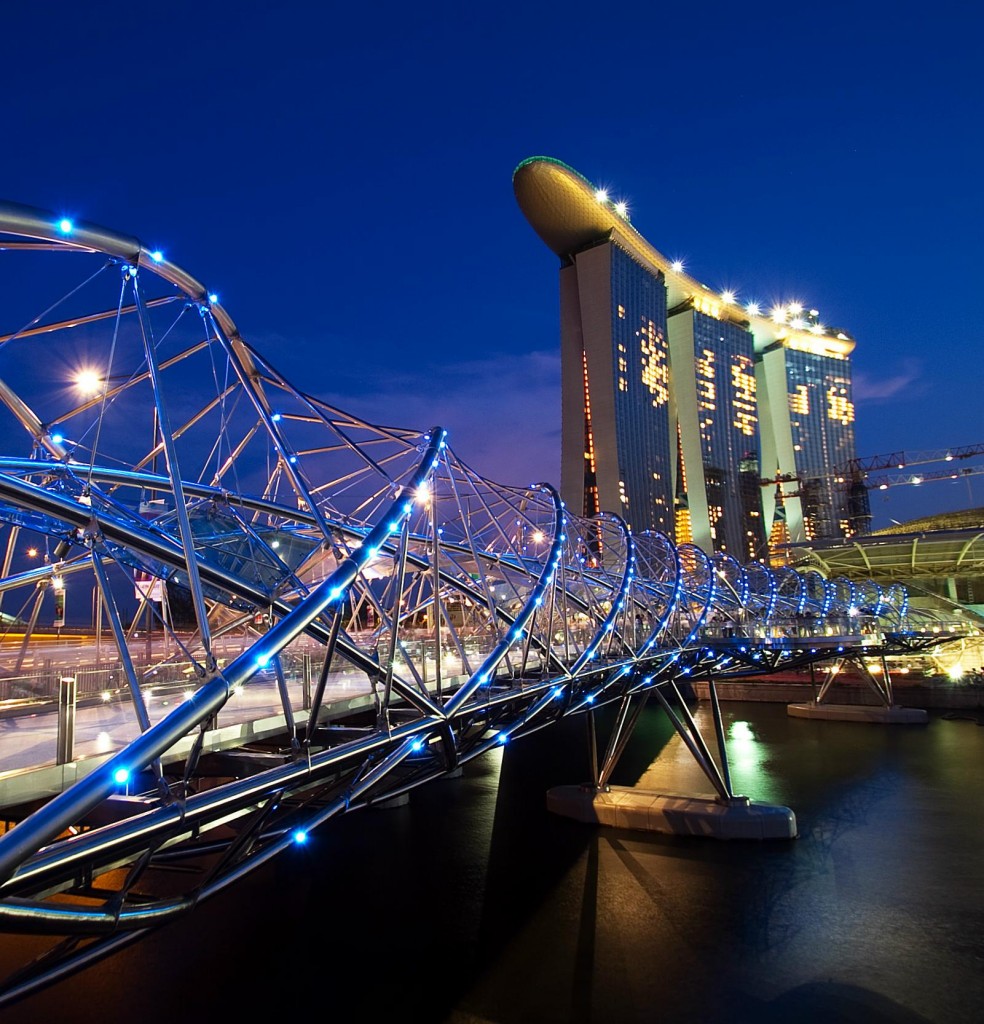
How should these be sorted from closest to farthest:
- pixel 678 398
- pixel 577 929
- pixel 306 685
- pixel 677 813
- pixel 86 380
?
pixel 306 685
pixel 86 380
pixel 577 929
pixel 677 813
pixel 678 398

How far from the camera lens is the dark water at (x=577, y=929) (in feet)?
58.7

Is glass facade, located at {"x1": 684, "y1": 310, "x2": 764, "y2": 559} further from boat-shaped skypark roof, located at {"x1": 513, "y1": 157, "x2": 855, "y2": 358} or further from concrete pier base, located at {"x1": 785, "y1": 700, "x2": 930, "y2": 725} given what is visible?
concrete pier base, located at {"x1": 785, "y1": 700, "x2": 930, "y2": 725}

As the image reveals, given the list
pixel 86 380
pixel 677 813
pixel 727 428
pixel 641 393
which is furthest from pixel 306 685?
pixel 727 428

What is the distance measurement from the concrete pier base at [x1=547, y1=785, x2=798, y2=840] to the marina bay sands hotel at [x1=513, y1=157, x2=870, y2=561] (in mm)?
101777

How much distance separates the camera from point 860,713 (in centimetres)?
5881

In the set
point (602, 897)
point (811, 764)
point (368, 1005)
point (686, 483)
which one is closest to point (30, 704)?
point (368, 1005)

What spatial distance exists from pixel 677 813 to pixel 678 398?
144 metres

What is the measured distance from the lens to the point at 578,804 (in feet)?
107

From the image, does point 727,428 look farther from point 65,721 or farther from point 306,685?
point 65,721

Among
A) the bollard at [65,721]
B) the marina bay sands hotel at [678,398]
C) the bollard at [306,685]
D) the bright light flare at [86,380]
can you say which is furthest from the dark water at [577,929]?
the marina bay sands hotel at [678,398]

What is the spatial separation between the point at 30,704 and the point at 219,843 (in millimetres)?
4458

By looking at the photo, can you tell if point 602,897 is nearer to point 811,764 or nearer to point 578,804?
point 578,804

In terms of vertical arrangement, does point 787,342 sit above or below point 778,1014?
above

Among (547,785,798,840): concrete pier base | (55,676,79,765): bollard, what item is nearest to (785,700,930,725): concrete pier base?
(547,785,798,840): concrete pier base
